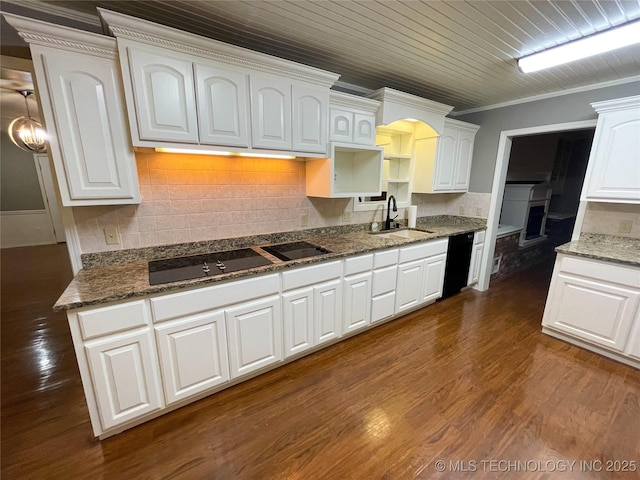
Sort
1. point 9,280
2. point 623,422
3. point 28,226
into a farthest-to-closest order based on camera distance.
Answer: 1. point 28,226
2. point 9,280
3. point 623,422

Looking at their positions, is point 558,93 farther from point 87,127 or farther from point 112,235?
point 112,235

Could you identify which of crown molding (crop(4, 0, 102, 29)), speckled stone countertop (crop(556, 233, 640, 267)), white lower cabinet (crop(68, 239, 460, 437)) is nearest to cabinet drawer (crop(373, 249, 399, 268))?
white lower cabinet (crop(68, 239, 460, 437))

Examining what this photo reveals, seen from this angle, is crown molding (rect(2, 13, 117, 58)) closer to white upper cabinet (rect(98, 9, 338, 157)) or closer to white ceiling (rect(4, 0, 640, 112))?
white upper cabinet (rect(98, 9, 338, 157))

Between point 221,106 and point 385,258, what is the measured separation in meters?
1.84

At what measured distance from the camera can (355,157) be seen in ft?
9.12

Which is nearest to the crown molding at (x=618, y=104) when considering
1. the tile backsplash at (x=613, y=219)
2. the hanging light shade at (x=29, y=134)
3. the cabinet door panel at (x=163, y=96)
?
the tile backsplash at (x=613, y=219)

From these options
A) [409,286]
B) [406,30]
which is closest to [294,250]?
[409,286]

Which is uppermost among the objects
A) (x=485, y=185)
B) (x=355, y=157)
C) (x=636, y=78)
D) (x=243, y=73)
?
(x=636, y=78)

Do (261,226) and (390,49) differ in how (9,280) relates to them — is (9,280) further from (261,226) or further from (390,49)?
(390,49)

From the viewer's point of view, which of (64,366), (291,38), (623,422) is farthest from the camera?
(64,366)

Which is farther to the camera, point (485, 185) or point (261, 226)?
point (485, 185)

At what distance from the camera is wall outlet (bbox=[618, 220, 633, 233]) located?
2.48m

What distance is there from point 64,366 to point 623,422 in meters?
4.05

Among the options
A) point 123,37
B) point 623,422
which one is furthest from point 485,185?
point 123,37
